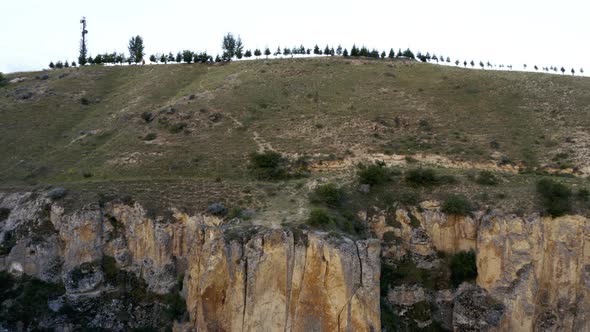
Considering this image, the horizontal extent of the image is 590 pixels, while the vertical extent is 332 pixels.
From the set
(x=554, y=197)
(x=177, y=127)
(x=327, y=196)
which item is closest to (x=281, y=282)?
(x=327, y=196)

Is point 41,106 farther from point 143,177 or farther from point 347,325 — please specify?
point 347,325

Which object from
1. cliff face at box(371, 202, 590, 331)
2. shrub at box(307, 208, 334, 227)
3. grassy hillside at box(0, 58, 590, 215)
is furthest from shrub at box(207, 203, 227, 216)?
cliff face at box(371, 202, 590, 331)

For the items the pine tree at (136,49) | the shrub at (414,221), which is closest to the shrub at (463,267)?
the shrub at (414,221)

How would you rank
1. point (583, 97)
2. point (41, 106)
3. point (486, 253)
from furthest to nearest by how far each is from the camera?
1. point (41, 106)
2. point (583, 97)
3. point (486, 253)

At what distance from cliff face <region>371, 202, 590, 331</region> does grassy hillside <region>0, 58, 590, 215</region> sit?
8.16 ft

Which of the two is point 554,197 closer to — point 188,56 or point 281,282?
point 281,282

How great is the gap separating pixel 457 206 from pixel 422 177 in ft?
13.0

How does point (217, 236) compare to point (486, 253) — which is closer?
point (217, 236)

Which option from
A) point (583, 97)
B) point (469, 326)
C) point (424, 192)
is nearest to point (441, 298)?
point (469, 326)

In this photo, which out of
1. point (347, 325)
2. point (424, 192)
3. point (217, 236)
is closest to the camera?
point (347, 325)

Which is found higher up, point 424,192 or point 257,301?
point 424,192

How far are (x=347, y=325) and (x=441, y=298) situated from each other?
798cm

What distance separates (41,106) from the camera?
5759cm

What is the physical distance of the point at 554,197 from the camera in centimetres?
3053
